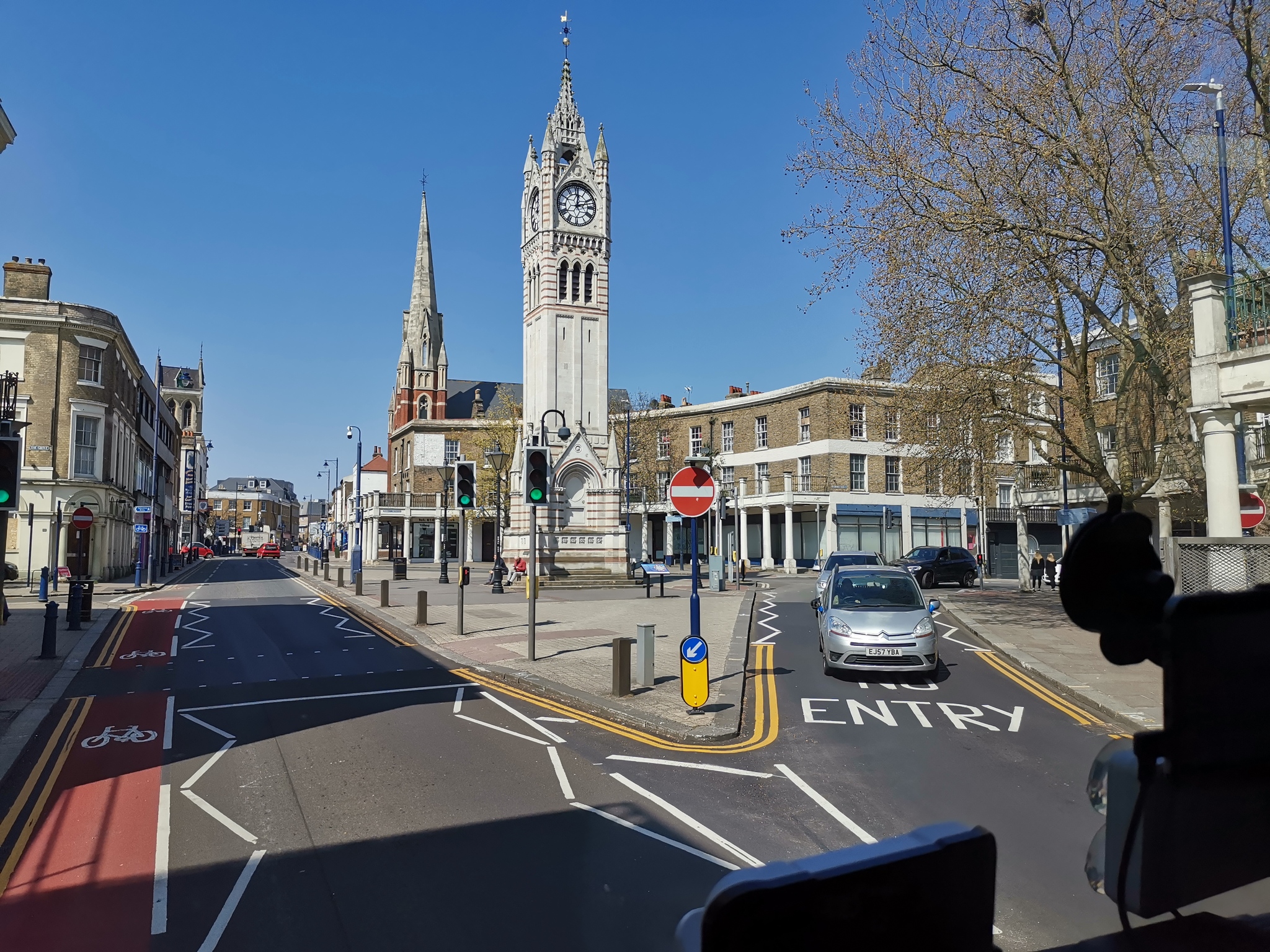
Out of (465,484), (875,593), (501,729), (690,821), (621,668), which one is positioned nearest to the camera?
(690,821)

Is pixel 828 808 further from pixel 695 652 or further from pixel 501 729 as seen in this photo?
pixel 501 729

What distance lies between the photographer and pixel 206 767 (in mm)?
8438

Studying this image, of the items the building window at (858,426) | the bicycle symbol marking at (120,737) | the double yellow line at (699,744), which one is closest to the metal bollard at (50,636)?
the bicycle symbol marking at (120,737)

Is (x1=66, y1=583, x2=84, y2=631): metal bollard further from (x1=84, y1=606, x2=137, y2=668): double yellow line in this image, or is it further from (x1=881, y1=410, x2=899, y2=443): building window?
(x1=881, y1=410, x2=899, y2=443): building window

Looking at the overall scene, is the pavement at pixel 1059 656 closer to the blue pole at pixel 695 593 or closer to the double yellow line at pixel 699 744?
the double yellow line at pixel 699 744

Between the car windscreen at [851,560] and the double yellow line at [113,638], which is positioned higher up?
the car windscreen at [851,560]

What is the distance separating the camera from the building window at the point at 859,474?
5116 cm

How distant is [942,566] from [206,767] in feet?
100

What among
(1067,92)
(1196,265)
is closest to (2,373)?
(1067,92)

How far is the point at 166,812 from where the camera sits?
706 cm

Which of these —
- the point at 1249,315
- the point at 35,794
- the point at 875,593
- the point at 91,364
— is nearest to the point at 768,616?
the point at 875,593

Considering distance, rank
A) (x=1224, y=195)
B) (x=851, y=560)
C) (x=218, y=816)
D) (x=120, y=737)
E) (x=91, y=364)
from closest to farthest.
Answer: (x=218, y=816) → (x=120, y=737) → (x=1224, y=195) → (x=851, y=560) → (x=91, y=364)

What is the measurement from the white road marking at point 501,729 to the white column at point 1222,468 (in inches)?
471

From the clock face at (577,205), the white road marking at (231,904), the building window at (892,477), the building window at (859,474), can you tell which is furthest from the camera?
the building window at (892,477)
